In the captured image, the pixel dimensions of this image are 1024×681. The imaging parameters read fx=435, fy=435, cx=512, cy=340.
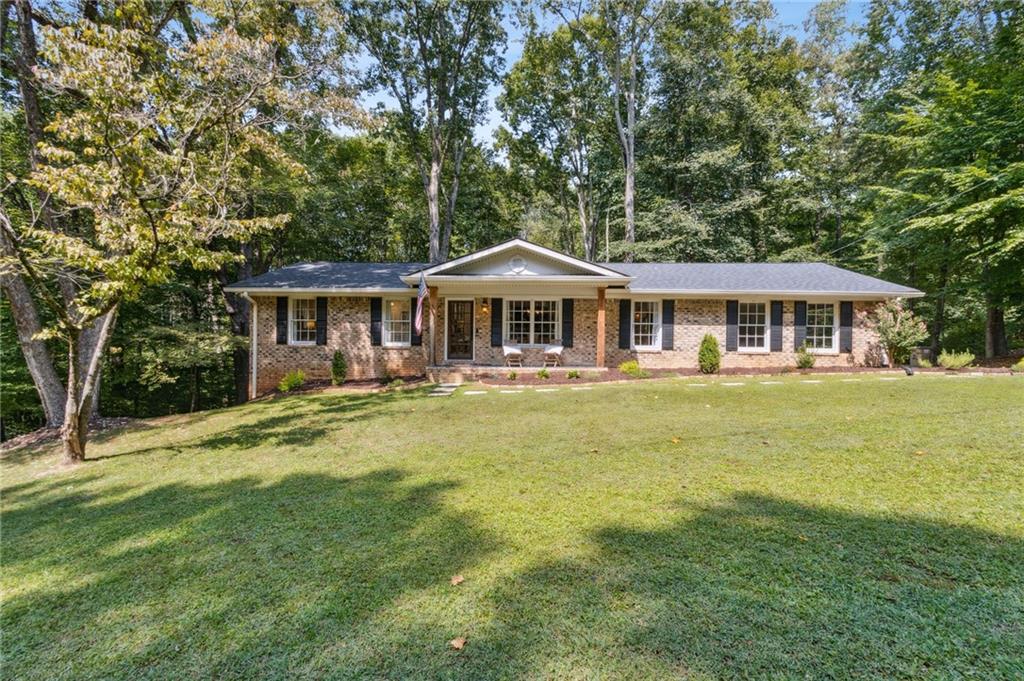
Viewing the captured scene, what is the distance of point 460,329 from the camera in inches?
550

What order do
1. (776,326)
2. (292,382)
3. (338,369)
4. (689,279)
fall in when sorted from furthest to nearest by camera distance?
(689,279), (776,326), (338,369), (292,382)

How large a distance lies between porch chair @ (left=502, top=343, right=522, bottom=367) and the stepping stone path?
6.49 ft

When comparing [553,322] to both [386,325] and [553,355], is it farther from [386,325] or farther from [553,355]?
[386,325]

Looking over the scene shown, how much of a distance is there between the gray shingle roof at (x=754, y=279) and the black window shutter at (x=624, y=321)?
62 cm

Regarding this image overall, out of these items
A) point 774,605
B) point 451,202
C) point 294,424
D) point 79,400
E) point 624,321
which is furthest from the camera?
point 451,202

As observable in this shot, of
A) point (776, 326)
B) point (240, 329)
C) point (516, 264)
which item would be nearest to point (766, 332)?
point (776, 326)

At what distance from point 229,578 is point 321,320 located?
11.4 m

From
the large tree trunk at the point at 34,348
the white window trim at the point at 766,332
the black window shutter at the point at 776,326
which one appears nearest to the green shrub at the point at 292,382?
the large tree trunk at the point at 34,348

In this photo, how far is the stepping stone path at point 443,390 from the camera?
10.1 meters

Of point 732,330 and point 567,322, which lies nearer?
point 732,330

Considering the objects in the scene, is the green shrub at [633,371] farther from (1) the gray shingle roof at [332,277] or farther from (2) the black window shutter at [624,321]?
(1) the gray shingle roof at [332,277]

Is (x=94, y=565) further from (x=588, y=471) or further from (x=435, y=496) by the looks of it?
(x=588, y=471)

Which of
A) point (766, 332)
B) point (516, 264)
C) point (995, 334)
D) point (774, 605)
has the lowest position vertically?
point (774, 605)

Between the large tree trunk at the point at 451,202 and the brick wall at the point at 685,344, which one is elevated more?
the large tree trunk at the point at 451,202
